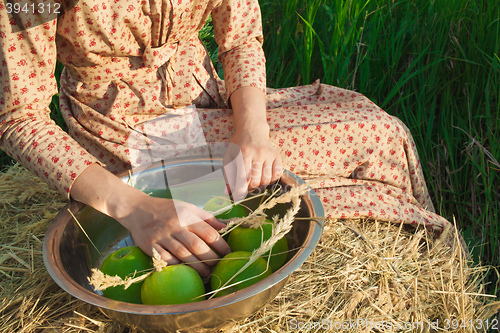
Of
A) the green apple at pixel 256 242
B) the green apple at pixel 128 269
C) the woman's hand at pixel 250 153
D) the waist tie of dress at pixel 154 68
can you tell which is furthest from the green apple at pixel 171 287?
the waist tie of dress at pixel 154 68

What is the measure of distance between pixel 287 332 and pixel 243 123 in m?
0.66

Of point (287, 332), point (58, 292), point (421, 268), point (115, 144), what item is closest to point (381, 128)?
point (421, 268)

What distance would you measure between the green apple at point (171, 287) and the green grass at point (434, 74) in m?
1.32

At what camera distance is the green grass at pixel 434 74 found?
6.09 feet

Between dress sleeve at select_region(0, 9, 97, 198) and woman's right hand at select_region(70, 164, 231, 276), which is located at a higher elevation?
dress sleeve at select_region(0, 9, 97, 198)

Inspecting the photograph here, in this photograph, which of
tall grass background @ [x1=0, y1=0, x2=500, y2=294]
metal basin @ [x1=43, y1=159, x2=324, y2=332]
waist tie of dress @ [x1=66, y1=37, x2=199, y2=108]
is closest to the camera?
metal basin @ [x1=43, y1=159, x2=324, y2=332]

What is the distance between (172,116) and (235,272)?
2.30 feet

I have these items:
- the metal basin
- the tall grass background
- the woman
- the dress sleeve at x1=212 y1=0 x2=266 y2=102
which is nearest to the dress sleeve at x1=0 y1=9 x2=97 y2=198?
the woman

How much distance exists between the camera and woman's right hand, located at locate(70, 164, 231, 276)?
0.99 m

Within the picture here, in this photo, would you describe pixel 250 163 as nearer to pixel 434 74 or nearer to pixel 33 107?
pixel 33 107

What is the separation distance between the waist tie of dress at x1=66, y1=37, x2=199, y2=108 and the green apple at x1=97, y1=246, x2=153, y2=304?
24.5 inches

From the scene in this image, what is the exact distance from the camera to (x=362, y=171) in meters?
1.49

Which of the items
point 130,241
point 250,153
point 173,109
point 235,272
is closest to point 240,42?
point 173,109

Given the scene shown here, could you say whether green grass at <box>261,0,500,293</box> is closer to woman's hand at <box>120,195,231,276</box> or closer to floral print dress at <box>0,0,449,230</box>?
floral print dress at <box>0,0,449,230</box>
